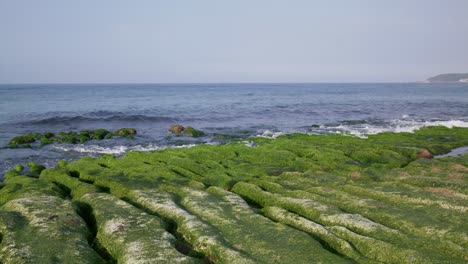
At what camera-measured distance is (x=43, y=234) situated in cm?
1647

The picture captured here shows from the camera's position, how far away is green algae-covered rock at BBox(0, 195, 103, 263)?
14711 mm

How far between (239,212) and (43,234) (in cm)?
970

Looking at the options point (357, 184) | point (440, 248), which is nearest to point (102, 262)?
point (440, 248)

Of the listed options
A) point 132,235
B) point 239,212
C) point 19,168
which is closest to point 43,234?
point 132,235

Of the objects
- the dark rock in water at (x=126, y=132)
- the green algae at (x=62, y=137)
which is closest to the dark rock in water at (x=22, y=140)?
the green algae at (x=62, y=137)

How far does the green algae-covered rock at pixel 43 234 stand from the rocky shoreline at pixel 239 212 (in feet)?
0.24

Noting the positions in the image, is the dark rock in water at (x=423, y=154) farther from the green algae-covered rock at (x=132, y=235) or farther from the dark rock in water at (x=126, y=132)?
the dark rock in water at (x=126, y=132)

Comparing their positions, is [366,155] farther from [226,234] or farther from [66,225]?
[66,225]

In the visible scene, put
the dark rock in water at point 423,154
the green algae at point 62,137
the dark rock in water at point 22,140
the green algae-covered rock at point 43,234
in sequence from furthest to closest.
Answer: the green algae at point 62,137
the dark rock in water at point 22,140
the dark rock in water at point 423,154
the green algae-covered rock at point 43,234

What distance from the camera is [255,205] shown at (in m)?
23.3

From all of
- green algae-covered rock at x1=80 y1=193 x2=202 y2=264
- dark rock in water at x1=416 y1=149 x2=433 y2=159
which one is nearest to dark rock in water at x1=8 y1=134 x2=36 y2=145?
green algae-covered rock at x1=80 y1=193 x2=202 y2=264

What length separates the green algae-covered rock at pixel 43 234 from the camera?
1471 centimetres

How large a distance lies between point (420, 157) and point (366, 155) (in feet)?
19.1

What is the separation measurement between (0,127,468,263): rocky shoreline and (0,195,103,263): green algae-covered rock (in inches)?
2.8
